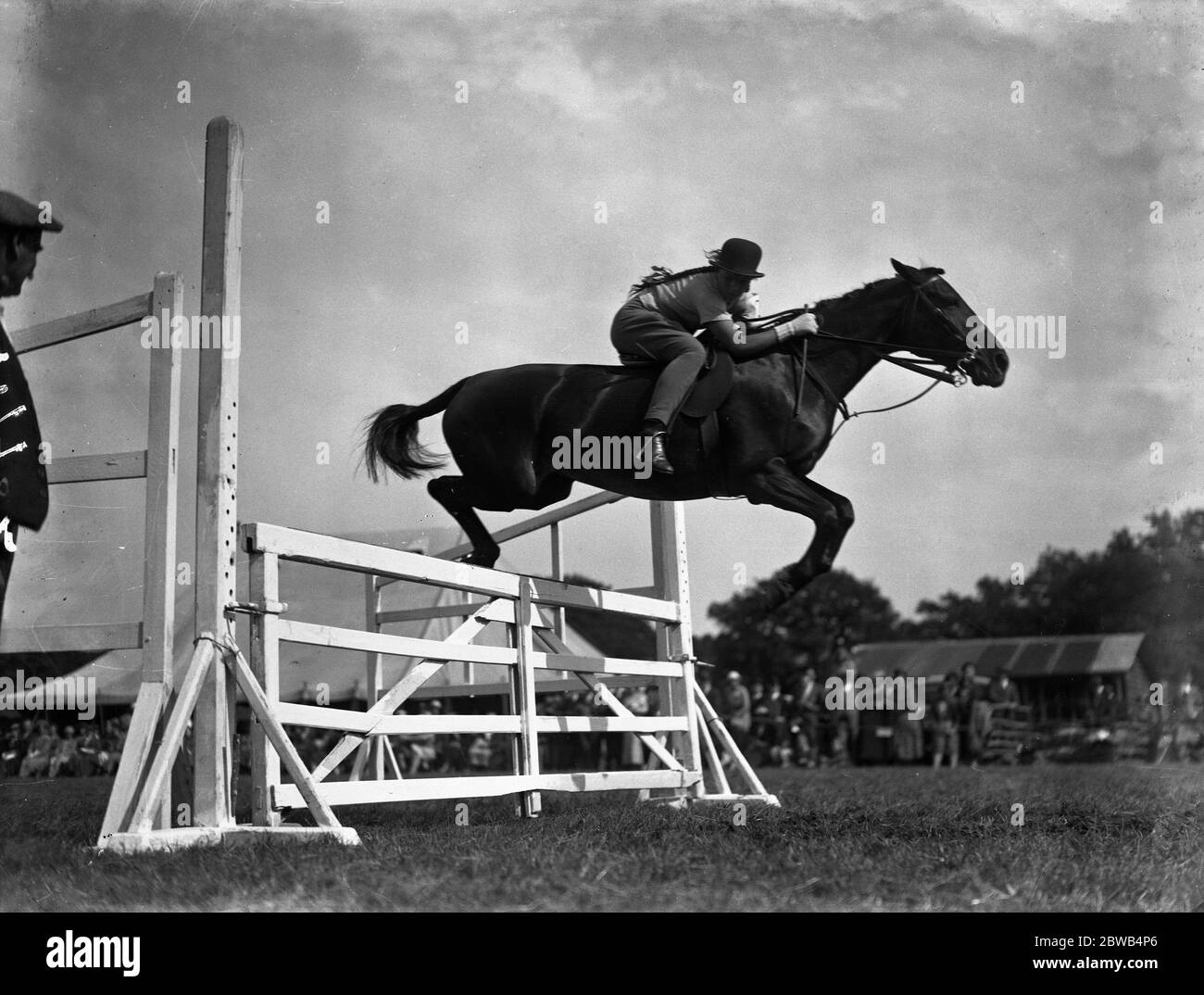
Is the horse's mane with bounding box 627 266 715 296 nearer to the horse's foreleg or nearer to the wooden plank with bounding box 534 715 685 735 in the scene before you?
the horse's foreleg

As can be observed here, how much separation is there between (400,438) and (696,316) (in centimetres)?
137

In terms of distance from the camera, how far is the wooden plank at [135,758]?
3646 mm

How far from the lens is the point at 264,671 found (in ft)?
12.8

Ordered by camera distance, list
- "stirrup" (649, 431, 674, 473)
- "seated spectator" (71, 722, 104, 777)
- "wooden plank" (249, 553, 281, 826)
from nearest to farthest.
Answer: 1. "wooden plank" (249, 553, 281, 826)
2. "stirrup" (649, 431, 674, 473)
3. "seated spectator" (71, 722, 104, 777)

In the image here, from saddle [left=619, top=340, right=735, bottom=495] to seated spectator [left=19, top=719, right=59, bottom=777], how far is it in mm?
6152

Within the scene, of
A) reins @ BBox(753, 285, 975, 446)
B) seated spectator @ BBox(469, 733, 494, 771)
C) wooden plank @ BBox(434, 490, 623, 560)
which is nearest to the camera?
reins @ BBox(753, 285, 975, 446)

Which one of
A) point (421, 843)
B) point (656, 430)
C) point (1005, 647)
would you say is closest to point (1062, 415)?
point (656, 430)

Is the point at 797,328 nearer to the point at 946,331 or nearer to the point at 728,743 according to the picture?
the point at 946,331

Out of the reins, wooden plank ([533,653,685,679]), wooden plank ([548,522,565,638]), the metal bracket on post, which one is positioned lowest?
wooden plank ([533,653,685,679])

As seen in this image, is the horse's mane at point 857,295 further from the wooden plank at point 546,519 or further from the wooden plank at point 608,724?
the wooden plank at point 608,724

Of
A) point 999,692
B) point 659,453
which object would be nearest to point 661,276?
point 659,453

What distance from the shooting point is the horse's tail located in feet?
16.7

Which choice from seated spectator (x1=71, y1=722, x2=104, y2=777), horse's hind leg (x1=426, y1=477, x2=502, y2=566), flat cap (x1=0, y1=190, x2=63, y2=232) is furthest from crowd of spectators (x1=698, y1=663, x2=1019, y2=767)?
flat cap (x1=0, y1=190, x2=63, y2=232)
